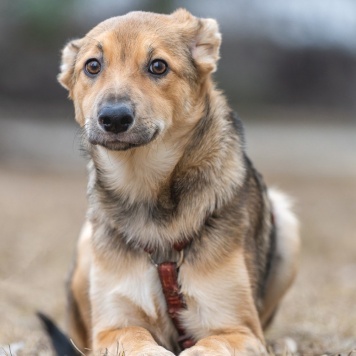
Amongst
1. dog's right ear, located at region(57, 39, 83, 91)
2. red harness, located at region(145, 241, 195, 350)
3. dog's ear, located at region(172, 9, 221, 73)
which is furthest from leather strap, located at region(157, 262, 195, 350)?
dog's right ear, located at region(57, 39, 83, 91)

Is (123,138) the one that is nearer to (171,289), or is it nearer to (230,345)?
(171,289)

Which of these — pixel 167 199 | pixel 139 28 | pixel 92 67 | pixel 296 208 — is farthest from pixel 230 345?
pixel 296 208

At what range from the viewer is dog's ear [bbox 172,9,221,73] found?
192 inches

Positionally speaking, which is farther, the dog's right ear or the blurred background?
the blurred background

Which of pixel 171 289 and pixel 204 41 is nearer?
pixel 171 289

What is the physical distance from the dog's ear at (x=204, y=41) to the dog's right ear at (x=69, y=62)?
2.26 feet

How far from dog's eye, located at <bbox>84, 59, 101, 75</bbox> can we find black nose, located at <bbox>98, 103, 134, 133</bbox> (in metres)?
0.54

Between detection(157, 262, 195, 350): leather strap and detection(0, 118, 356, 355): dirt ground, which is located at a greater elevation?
detection(157, 262, 195, 350): leather strap

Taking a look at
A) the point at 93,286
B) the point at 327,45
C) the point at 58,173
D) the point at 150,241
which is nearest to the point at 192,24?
the point at 150,241

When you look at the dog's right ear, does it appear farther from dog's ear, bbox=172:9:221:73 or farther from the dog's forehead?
dog's ear, bbox=172:9:221:73

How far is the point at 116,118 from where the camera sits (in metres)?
4.16

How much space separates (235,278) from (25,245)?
594 cm

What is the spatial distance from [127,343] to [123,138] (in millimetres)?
1145

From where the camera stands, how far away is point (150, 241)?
4.67m
